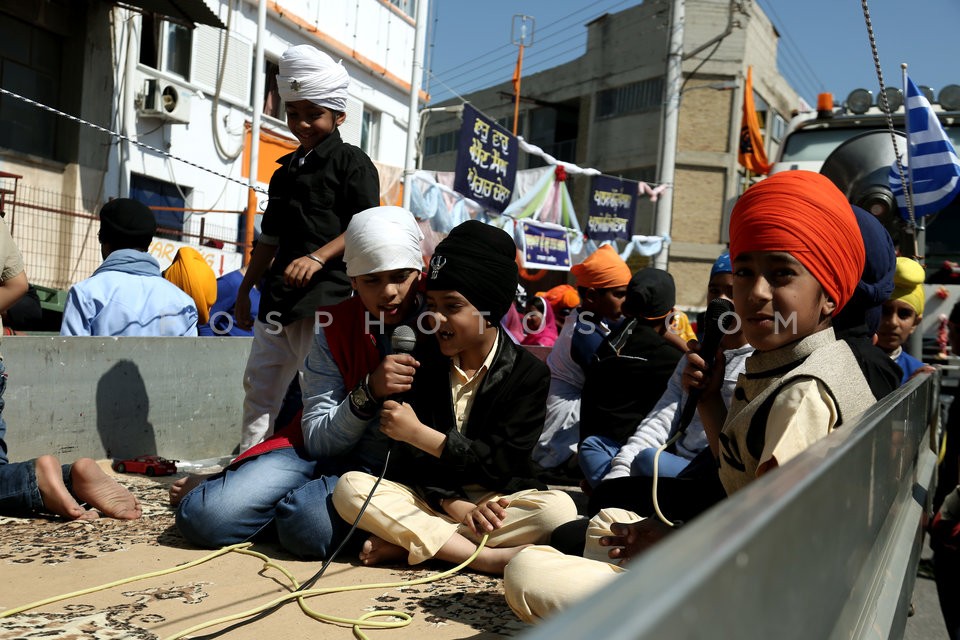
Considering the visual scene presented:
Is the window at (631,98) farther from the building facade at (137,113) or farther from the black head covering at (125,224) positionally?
the black head covering at (125,224)

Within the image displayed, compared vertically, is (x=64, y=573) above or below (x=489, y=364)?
below

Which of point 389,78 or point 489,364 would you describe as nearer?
point 489,364

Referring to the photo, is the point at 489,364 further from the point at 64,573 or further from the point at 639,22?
the point at 639,22

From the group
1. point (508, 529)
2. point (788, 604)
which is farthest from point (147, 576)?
point (788, 604)

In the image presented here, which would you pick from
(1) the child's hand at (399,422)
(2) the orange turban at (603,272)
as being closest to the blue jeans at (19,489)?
(1) the child's hand at (399,422)

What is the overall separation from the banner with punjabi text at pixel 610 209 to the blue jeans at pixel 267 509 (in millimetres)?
12005

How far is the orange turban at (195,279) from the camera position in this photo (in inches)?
262

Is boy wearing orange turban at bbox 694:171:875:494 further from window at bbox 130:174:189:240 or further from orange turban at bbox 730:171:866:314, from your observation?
window at bbox 130:174:189:240

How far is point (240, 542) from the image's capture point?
11.1ft

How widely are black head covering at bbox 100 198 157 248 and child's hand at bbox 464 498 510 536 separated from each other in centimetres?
332

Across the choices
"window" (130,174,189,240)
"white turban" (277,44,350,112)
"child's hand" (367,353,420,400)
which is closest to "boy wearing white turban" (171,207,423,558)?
"child's hand" (367,353,420,400)

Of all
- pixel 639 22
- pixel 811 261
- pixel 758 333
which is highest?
pixel 639 22

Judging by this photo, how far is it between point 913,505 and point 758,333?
1.03m

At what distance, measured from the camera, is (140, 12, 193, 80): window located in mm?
14141
